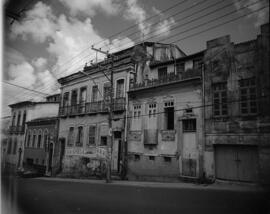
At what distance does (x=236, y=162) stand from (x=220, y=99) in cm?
372

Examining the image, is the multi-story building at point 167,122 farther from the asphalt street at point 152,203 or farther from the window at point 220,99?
the asphalt street at point 152,203

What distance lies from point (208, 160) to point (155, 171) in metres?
3.90

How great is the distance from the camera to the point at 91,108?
21828 millimetres

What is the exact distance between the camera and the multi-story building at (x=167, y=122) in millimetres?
14359

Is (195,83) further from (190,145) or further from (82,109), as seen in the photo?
(82,109)

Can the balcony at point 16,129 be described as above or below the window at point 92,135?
above

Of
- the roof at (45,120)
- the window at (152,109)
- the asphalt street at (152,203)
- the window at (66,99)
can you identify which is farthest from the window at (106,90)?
A: the asphalt street at (152,203)

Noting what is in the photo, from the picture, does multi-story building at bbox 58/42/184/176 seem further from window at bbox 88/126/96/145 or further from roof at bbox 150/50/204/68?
roof at bbox 150/50/204/68

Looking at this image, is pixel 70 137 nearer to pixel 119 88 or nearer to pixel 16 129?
pixel 119 88

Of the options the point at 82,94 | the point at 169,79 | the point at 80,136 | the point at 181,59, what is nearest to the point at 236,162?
the point at 169,79

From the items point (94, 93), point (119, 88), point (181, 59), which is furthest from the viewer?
point (94, 93)

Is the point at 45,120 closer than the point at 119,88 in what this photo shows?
No

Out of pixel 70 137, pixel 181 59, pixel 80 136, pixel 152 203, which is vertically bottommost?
pixel 152 203

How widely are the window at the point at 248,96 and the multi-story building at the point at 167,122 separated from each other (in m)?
2.49
